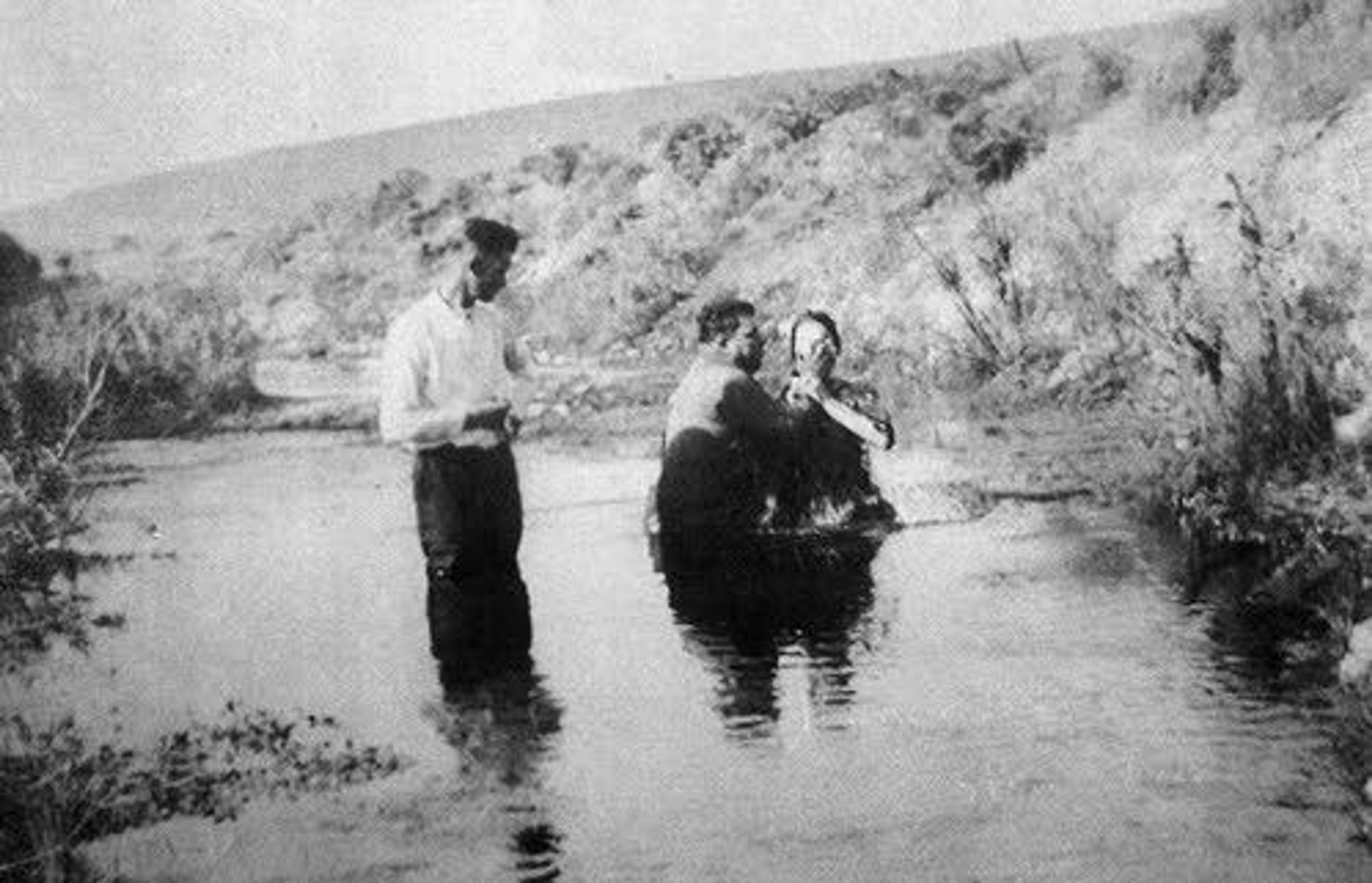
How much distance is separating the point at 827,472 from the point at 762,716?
8.62ft

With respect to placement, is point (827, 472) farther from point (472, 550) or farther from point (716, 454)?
point (472, 550)

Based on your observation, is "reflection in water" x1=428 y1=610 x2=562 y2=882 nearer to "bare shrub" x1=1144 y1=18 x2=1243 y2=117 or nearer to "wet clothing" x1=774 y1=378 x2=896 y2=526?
"wet clothing" x1=774 y1=378 x2=896 y2=526

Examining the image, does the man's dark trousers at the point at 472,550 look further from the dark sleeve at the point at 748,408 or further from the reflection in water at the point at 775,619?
the dark sleeve at the point at 748,408

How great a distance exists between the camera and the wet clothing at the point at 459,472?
18.6ft

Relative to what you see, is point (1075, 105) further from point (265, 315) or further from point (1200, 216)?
point (265, 315)

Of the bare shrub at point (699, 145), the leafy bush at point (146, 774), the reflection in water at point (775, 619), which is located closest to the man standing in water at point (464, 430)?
the reflection in water at point (775, 619)

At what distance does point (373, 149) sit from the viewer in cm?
856

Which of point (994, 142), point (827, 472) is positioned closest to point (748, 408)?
point (827, 472)

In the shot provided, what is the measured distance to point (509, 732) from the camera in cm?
466

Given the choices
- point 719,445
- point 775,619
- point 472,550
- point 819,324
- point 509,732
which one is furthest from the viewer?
point 819,324

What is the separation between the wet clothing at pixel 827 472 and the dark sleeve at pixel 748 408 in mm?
224

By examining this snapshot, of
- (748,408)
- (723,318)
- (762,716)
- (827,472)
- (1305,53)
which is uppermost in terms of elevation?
(1305,53)

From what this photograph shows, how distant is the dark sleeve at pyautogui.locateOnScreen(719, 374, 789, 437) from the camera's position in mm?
6684

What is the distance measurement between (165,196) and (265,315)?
4.75 m
